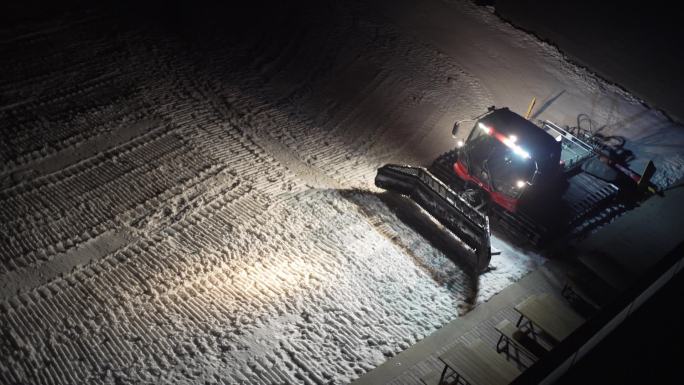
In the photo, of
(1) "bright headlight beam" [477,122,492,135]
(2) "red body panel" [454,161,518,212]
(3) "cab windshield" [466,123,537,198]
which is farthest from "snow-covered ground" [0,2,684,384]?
(1) "bright headlight beam" [477,122,492,135]

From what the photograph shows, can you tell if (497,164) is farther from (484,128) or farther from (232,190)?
(232,190)

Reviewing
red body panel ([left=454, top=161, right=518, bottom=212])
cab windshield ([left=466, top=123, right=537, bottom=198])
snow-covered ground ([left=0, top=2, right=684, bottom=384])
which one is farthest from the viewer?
red body panel ([left=454, top=161, right=518, bottom=212])

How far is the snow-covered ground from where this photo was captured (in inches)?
320

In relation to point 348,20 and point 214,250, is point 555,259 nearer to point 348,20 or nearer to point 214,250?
point 214,250

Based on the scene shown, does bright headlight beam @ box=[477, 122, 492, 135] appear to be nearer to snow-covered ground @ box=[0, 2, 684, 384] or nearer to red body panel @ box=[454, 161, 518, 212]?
red body panel @ box=[454, 161, 518, 212]

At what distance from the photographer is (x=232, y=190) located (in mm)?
10922

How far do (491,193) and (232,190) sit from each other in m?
5.18

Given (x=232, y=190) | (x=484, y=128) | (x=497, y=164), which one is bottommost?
(x=232, y=190)

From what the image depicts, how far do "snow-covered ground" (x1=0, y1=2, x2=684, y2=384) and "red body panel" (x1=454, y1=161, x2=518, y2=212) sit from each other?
2.72 ft

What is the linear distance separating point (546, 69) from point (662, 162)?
4.39m

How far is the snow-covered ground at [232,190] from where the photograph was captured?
26.7 feet

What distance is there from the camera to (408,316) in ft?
30.1

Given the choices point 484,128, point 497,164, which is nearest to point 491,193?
point 497,164

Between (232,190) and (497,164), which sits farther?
(497,164)
